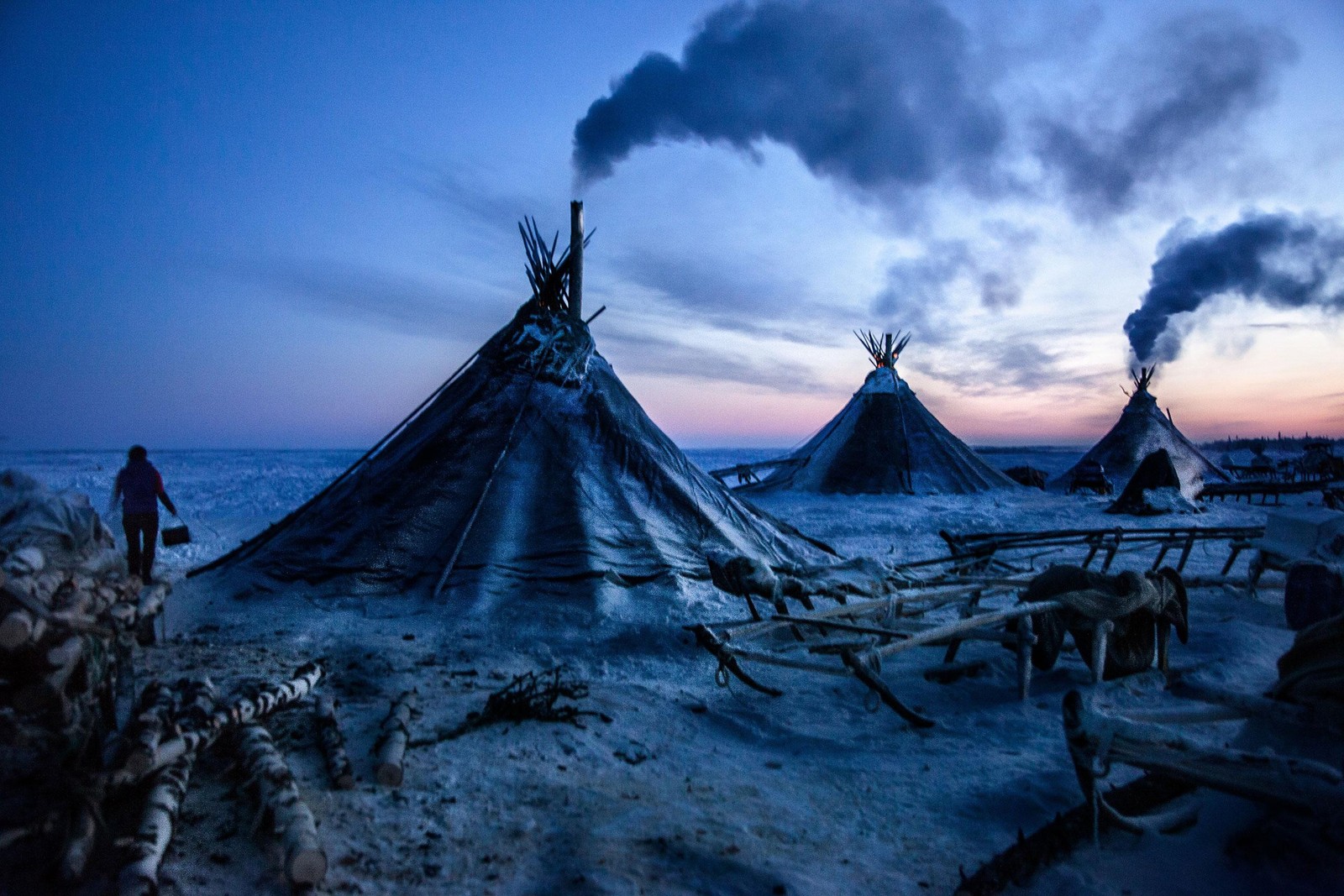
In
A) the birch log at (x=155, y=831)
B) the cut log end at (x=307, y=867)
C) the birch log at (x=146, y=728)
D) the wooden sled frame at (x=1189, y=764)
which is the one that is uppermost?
the wooden sled frame at (x=1189, y=764)

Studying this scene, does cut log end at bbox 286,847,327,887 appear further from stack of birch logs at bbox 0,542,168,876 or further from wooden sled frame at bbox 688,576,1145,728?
wooden sled frame at bbox 688,576,1145,728

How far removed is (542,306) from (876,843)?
8.59 m

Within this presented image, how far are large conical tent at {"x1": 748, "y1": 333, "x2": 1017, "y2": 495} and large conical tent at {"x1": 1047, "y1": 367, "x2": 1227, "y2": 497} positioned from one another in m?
5.95

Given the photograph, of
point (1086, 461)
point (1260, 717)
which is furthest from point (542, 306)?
point (1086, 461)

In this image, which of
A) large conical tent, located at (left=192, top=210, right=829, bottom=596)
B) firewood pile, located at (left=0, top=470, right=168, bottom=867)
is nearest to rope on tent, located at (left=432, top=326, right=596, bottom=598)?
large conical tent, located at (left=192, top=210, right=829, bottom=596)

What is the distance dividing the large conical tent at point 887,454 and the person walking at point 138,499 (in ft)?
55.8

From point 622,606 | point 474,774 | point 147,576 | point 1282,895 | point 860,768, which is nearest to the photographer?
point 1282,895

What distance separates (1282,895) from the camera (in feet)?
8.16

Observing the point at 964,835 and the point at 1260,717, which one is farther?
the point at 964,835

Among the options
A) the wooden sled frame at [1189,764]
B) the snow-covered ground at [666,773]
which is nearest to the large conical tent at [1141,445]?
the snow-covered ground at [666,773]

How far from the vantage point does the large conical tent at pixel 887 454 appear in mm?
20734

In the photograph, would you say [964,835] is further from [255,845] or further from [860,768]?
[255,845]

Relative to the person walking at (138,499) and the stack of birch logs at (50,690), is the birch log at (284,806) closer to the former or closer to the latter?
the stack of birch logs at (50,690)

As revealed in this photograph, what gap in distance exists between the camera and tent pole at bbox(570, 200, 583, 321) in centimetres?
1021
